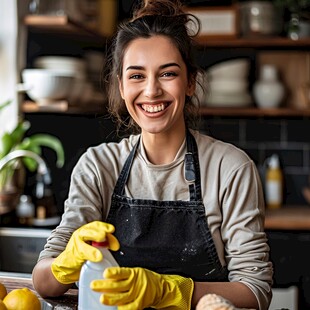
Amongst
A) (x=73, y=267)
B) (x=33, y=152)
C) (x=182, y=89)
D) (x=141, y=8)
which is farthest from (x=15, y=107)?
(x=73, y=267)

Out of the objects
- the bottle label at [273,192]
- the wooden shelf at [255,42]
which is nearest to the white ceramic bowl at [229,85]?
the wooden shelf at [255,42]

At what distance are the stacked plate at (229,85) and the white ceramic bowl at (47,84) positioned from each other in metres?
1.00

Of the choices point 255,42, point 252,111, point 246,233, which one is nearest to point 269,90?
point 252,111

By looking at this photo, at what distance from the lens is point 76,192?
167cm

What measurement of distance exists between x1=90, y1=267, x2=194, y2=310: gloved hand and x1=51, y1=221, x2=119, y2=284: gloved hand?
0.16 ft

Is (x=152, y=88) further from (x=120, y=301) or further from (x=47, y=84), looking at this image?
(x=47, y=84)

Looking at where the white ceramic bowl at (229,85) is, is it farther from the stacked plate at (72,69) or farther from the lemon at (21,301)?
the lemon at (21,301)

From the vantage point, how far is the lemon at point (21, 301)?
1341 millimetres

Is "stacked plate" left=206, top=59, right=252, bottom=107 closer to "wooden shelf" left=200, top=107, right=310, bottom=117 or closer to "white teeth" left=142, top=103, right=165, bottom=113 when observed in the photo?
"wooden shelf" left=200, top=107, right=310, bottom=117

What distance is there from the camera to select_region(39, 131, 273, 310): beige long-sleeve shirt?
1543mm

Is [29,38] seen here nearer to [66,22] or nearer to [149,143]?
[66,22]

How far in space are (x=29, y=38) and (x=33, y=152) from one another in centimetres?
64

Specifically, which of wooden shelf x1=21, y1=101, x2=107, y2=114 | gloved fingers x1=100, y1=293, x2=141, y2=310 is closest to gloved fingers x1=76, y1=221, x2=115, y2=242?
gloved fingers x1=100, y1=293, x2=141, y2=310

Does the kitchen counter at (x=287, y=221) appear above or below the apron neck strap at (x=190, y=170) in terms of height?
below
